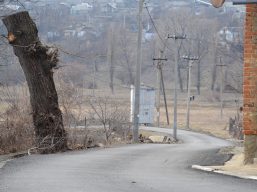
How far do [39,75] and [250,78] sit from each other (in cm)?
728

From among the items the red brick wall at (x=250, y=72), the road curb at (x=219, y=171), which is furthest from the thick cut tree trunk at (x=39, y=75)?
the red brick wall at (x=250, y=72)

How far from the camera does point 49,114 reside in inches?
731

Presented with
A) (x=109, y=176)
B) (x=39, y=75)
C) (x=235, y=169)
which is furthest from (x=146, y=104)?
(x=109, y=176)

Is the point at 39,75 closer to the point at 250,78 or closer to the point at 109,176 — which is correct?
the point at 109,176

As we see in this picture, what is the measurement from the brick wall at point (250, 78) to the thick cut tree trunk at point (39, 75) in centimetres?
693

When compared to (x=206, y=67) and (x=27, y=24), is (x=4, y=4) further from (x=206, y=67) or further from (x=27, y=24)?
(x=206, y=67)

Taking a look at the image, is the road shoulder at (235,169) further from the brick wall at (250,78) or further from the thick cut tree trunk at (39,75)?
the thick cut tree trunk at (39,75)

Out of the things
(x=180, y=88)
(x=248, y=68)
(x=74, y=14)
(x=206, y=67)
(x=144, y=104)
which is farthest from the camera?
(x=206, y=67)

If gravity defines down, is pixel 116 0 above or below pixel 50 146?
above

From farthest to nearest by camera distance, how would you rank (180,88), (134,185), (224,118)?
(180,88) → (224,118) → (134,185)

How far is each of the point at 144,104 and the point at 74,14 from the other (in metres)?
36.2

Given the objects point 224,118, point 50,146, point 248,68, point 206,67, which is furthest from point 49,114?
point 206,67

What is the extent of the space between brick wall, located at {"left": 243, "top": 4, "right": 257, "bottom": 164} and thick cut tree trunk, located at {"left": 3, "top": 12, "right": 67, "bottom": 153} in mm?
6931

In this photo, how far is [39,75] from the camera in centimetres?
1812
